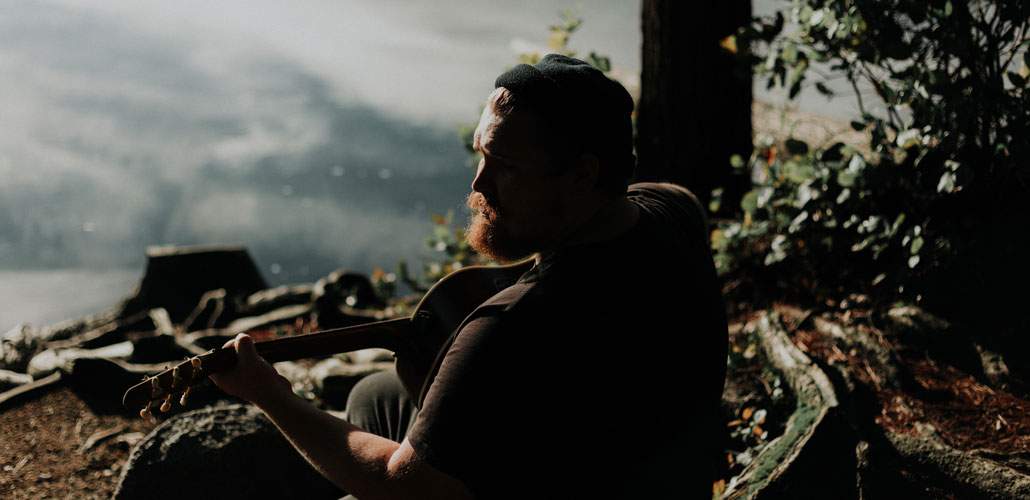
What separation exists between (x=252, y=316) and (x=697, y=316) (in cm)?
663

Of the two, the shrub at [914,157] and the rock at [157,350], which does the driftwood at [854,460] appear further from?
the rock at [157,350]

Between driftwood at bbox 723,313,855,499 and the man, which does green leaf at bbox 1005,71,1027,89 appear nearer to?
driftwood at bbox 723,313,855,499

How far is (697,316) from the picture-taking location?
246 centimetres

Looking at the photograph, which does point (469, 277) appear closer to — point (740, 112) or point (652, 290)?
point (652, 290)

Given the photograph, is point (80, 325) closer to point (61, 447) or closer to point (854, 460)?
point (61, 447)

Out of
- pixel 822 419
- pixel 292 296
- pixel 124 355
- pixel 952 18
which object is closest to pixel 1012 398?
pixel 822 419

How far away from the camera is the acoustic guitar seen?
8.72 ft

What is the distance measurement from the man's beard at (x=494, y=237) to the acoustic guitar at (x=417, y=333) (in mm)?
464

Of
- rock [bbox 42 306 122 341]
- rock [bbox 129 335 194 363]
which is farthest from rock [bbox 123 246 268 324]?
rock [bbox 129 335 194 363]

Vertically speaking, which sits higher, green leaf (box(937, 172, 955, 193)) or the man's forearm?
green leaf (box(937, 172, 955, 193))

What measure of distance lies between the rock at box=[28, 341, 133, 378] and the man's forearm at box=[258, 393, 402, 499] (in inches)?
163

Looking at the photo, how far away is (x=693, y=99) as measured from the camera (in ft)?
19.0

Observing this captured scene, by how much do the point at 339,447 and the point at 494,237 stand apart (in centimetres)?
74

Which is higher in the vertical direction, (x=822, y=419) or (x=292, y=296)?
(x=822, y=419)
